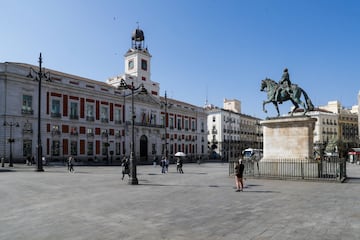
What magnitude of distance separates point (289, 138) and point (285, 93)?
124 inches

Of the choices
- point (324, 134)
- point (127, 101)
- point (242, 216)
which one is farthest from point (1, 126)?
point (324, 134)

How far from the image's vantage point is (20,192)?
44.4 ft

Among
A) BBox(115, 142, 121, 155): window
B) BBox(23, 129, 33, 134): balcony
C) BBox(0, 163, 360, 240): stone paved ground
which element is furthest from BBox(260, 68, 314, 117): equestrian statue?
BBox(115, 142, 121, 155): window

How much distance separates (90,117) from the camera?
51.3 metres

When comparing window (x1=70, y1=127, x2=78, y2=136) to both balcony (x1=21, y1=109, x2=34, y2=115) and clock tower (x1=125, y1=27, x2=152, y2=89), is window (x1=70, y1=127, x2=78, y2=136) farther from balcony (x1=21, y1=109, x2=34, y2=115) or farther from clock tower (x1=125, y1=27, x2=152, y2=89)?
clock tower (x1=125, y1=27, x2=152, y2=89)

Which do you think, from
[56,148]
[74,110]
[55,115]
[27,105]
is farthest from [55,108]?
[56,148]

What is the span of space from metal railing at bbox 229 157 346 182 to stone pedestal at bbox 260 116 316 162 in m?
0.37

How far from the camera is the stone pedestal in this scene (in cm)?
1852

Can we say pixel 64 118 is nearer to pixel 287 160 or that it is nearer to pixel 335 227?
pixel 287 160

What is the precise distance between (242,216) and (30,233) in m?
5.28

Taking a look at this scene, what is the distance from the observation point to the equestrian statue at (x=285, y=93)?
1989 cm

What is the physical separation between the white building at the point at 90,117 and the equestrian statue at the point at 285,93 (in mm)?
29070

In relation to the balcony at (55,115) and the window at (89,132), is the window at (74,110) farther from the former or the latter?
the window at (89,132)

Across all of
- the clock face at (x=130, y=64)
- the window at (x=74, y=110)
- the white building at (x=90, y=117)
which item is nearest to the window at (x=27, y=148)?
the white building at (x=90, y=117)
